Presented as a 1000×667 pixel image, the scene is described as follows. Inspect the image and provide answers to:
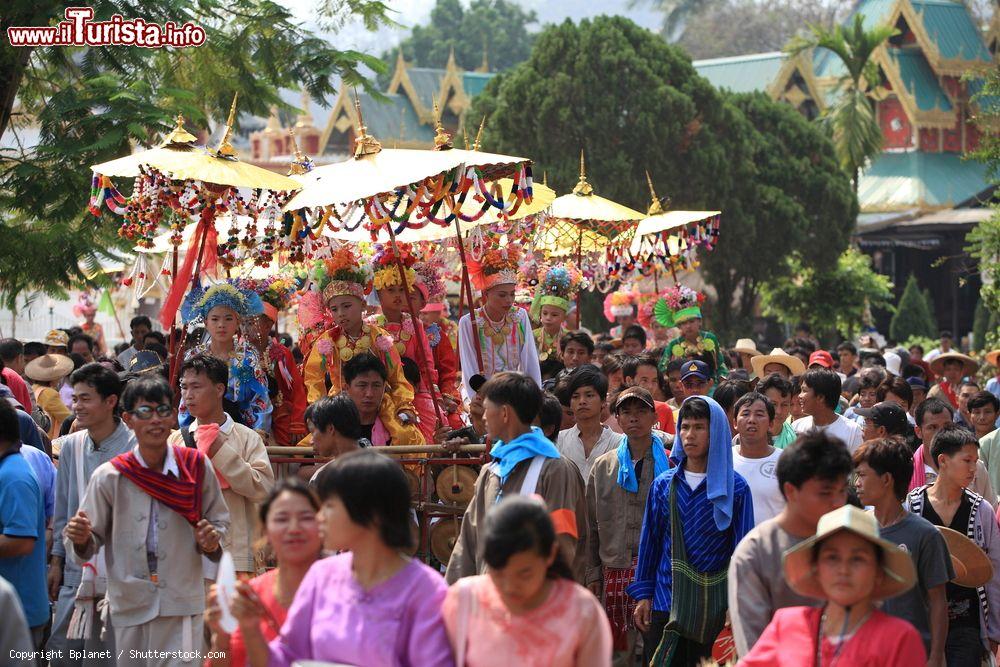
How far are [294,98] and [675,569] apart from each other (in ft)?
298

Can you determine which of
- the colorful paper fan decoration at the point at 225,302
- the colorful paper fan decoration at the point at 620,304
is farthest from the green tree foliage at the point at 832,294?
the colorful paper fan decoration at the point at 225,302

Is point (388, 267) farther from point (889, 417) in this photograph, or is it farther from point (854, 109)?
point (854, 109)

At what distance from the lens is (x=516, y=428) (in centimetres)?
642

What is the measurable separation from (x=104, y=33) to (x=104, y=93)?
0.77 meters

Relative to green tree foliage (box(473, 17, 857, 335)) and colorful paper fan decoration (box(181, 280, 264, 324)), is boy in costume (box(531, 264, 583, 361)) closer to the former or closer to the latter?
colorful paper fan decoration (box(181, 280, 264, 324))

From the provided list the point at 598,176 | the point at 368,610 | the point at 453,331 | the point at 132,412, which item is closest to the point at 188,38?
the point at 453,331

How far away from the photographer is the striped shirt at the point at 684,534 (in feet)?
21.9

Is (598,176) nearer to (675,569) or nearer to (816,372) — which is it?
(816,372)

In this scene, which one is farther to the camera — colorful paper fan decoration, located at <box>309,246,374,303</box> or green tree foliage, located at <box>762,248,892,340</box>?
green tree foliage, located at <box>762,248,892,340</box>

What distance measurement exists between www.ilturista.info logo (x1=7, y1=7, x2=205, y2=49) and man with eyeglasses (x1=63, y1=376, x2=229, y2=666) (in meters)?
7.80

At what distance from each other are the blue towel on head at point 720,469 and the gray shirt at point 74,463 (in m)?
2.83

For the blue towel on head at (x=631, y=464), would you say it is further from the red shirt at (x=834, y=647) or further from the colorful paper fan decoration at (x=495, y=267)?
the red shirt at (x=834, y=647)

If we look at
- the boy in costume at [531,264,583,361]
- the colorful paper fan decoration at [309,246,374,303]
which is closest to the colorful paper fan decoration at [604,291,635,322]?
the boy in costume at [531,264,583,361]

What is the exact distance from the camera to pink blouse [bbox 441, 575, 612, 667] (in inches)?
173
